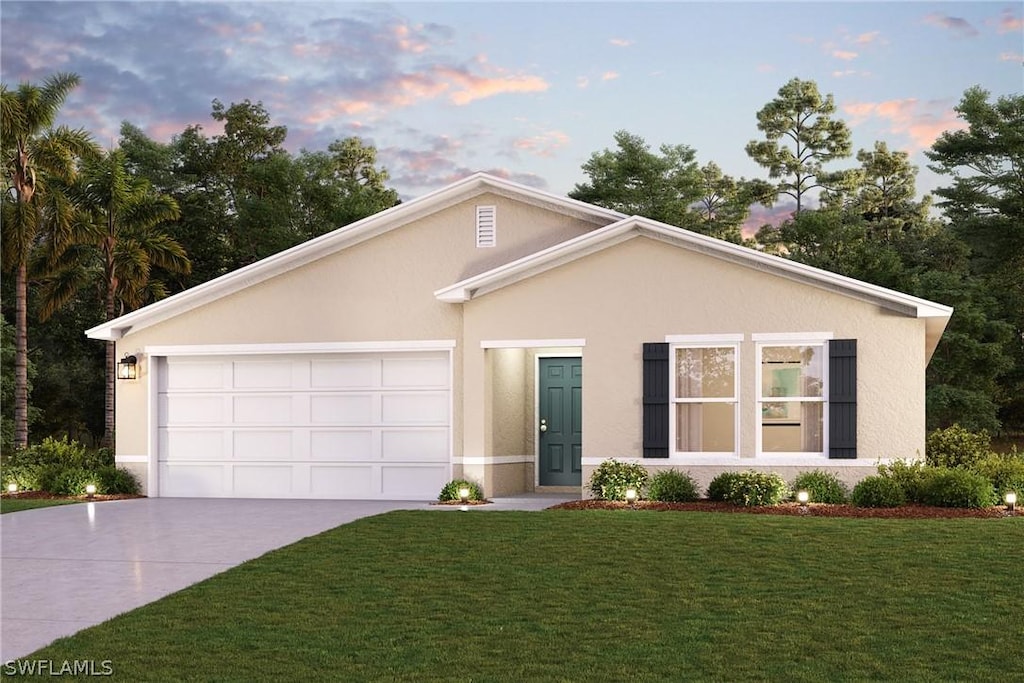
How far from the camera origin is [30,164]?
25.5 m

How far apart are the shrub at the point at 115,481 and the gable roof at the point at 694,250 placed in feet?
21.4

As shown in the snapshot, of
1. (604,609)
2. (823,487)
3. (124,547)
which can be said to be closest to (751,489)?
(823,487)

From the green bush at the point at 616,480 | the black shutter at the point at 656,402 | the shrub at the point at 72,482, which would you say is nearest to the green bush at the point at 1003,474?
the black shutter at the point at 656,402

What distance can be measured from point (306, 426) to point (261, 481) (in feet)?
4.20

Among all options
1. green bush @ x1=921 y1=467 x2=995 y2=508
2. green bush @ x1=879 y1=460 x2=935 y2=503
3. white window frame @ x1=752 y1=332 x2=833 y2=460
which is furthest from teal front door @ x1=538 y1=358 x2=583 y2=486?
green bush @ x1=921 y1=467 x2=995 y2=508

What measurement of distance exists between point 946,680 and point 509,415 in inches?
440

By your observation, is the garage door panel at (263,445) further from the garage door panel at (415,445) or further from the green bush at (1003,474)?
the green bush at (1003,474)

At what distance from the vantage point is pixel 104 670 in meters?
7.68

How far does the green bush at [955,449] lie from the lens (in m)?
17.2

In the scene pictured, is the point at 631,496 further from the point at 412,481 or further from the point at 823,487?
the point at 412,481

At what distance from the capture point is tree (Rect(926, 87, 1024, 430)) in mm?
38250

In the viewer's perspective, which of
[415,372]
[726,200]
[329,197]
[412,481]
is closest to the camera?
[412,481]

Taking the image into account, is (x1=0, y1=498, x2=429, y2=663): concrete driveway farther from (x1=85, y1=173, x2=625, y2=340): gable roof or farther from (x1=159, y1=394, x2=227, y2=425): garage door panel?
(x1=85, y1=173, x2=625, y2=340): gable roof
